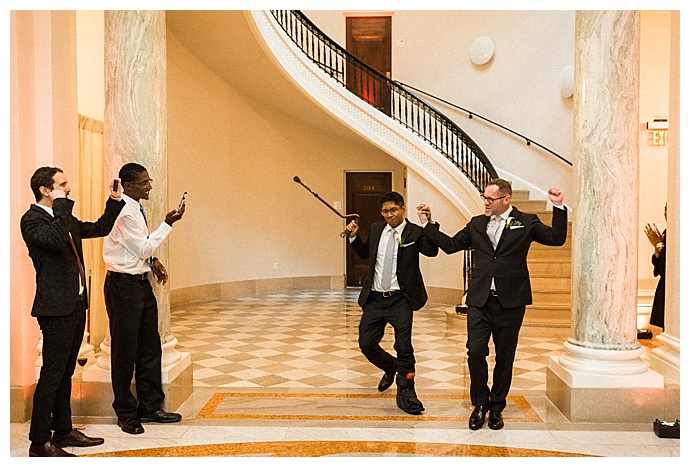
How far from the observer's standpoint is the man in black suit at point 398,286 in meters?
4.88

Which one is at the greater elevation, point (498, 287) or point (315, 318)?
point (498, 287)

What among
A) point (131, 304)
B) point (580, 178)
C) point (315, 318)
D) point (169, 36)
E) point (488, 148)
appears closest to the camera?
point (131, 304)

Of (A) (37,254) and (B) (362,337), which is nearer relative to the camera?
(A) (37,254)

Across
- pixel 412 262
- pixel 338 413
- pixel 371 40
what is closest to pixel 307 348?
pixel 338 413

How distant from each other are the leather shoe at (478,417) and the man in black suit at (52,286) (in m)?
2.56

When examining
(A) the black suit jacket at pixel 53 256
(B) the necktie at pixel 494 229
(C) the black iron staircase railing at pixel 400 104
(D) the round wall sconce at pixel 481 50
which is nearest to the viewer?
(A) the black suit jacket at pixel 53 256

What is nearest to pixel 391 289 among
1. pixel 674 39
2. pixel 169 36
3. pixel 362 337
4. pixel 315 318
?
pixel 362 337

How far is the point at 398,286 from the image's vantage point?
4918 millimetres

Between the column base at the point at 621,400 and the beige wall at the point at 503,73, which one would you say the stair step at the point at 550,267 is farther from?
the column base at the point at 621,400

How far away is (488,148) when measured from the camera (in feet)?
38.5

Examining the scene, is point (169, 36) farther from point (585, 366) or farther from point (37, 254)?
point (585, 366)

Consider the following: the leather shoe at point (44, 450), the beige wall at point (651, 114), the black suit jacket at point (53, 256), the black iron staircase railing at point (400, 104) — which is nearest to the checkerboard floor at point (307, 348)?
the leather shoe at point (44, 450)

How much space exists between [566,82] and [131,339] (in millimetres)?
9022

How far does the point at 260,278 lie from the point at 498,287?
787 centimetres
